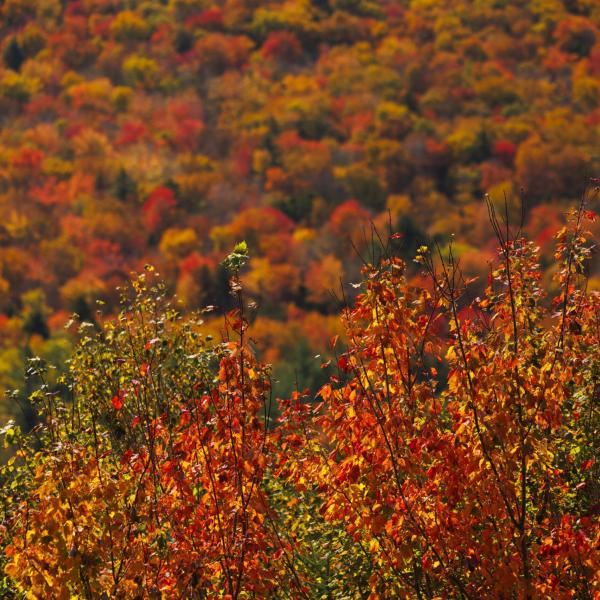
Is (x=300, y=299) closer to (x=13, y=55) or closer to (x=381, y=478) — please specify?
(x=13, y=55)

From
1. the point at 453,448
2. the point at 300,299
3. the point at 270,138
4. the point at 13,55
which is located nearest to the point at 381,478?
the point at 453,448

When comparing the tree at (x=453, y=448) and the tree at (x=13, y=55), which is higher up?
the tree at (x=453, y=448)

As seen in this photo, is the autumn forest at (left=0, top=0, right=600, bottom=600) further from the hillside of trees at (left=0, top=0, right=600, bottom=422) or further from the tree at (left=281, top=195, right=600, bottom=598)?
the hillside of trees at (left=0, top=0, right=600, bottom=422)

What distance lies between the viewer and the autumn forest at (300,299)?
873cm

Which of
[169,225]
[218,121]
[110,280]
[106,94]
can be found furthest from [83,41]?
[110,280]

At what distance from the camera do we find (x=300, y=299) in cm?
11294

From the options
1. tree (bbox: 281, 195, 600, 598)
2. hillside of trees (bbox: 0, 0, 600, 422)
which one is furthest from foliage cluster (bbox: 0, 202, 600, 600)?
hillside of trees (bbox: 0, 0, 600, 422)

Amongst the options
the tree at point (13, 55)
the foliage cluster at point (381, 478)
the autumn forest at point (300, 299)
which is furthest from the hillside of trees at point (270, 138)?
the foliage cluster at point (381, 478)

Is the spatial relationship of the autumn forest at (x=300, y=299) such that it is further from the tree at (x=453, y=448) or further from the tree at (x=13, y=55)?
the tree at (x=13, y=55)

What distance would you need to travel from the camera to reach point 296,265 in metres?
119

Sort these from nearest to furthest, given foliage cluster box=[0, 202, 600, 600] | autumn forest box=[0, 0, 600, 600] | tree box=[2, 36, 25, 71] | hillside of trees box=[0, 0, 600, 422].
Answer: foliage cluster box=[0, 202, 600, 600] < autumn forest box=[0, 0, 600, 600] < hillside of trees box=[0, 0, 600, 422] < tree box=[2, 36, 25, 71]

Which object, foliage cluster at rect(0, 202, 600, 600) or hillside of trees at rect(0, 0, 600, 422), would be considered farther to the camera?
hillside of trees at rect(0, 0, 600, 422)

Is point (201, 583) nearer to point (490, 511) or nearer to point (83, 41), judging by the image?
point (490, 511)

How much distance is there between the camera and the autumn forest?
28.7ft
